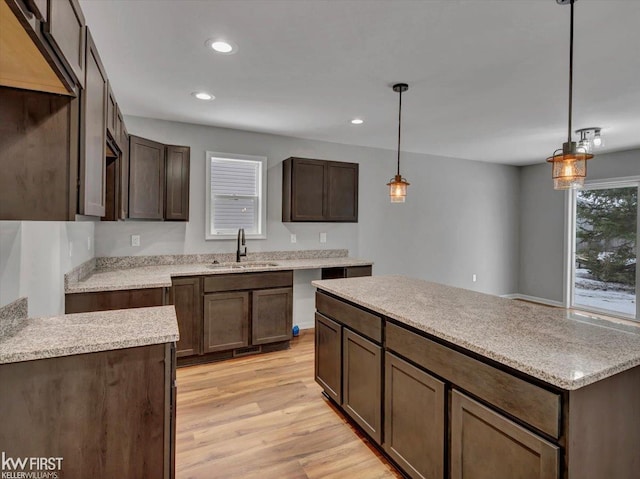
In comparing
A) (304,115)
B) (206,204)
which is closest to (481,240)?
(304,115)

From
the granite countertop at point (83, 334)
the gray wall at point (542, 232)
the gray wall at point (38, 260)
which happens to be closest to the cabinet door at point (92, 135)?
the gray wall at point (38, 260)

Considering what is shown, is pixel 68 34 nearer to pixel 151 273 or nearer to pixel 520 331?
pixel 520 331

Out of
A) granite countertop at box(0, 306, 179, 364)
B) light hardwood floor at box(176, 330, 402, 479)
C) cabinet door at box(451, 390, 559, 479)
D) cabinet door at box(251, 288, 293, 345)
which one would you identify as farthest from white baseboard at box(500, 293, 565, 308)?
granite countertop at box(0, 306, 179, 364)

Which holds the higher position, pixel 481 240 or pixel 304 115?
pixel 304 115

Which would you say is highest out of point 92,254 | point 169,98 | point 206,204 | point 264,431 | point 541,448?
point 169,98

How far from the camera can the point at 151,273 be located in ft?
10.9

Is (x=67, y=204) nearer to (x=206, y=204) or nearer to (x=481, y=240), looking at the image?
(x=206, y=204)

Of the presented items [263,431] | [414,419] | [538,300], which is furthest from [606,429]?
[538,300]

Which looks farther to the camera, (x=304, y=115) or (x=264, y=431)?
(x=304, y=115)

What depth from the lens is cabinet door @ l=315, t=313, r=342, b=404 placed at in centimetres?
249

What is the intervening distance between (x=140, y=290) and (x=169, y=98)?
1.75m

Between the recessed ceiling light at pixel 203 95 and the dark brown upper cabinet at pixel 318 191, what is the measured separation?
1.26 metres

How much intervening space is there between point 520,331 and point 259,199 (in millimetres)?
3398

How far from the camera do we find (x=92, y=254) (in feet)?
11.4
